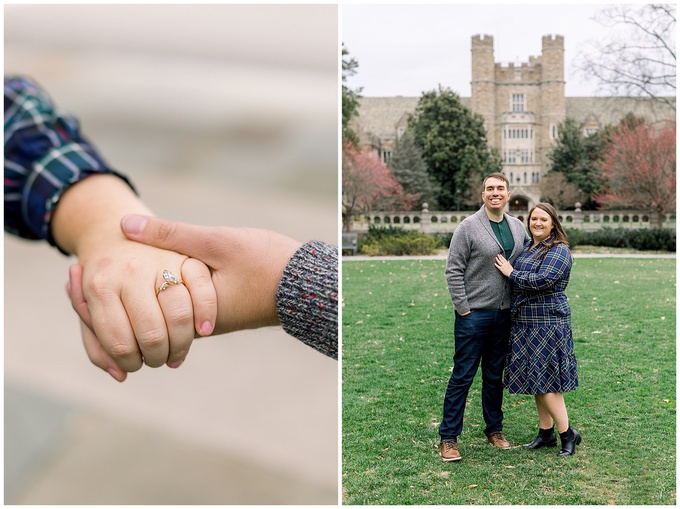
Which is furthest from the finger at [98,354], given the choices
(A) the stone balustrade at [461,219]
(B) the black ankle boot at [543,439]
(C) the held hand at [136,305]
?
(A) the stone balustrade at [461,219]

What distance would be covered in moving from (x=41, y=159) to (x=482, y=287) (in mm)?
1241

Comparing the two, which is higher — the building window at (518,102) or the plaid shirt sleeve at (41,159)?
the building window at (518,102)

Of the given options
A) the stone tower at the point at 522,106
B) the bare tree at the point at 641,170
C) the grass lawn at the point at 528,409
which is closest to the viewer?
the grass lawn at the point at 528,409

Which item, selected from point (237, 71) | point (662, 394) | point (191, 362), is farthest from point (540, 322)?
point (237, 71)

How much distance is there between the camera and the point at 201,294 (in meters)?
1.53

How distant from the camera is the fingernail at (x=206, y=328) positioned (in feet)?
5.02

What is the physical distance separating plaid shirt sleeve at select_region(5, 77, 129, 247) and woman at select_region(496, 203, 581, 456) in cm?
118

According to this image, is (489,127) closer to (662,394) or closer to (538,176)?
(538,176)

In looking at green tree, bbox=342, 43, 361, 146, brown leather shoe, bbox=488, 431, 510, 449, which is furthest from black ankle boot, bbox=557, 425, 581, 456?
green tree, bbox=342, 43, 361, 146

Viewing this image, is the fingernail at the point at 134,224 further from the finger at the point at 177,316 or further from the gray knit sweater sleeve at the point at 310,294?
the gray knit sweater sleeve at the point at 310,294

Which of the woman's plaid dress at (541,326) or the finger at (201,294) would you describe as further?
the woman's plaid dress at (541,326)

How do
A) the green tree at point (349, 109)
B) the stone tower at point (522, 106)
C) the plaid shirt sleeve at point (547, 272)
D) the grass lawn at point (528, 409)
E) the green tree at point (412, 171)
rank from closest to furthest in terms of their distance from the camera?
the plaid shirt sleeve at point (547, 272) < the grass lawn at point (528, 409) < the stone tower at point (522, 106) < the green tree at point (349, 109) < the green tree at point (412, 171)

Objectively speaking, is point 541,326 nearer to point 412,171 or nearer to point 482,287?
point 482,287

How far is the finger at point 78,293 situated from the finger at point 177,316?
195mm
